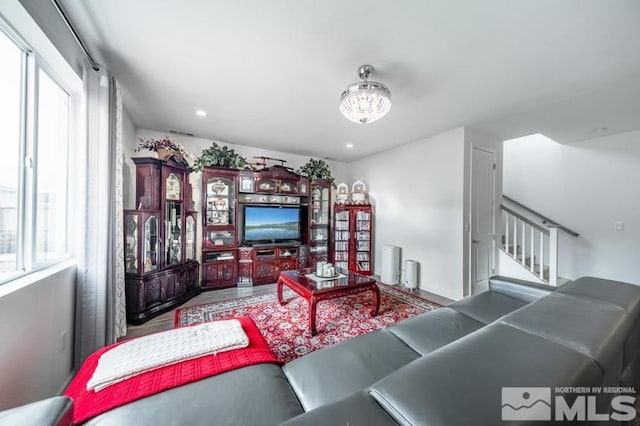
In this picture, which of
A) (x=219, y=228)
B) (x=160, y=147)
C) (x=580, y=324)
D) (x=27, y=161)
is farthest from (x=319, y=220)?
(x=580, y=324)

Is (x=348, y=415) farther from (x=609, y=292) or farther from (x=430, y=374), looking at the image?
(x=609, y=292)

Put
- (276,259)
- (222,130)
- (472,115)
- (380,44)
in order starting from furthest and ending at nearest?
(276,259) → (222,130) → (472,115) → (380,44)

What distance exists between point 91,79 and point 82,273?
1.52 meters

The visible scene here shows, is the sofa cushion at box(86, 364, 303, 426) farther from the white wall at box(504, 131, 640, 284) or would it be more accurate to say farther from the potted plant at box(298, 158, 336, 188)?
the white wall at box(504, 131, 640, 284)

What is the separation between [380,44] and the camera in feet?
5.59

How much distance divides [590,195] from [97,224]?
6.40m

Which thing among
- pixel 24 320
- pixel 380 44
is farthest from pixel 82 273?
pixel 380 44

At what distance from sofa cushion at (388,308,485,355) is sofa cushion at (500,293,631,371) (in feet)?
1.61

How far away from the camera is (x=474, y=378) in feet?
2.12

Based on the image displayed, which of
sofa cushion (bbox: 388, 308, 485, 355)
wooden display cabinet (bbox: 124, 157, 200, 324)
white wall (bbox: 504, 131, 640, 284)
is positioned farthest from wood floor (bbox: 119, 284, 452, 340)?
white wall (bbox: 504, 131, 640, 284)

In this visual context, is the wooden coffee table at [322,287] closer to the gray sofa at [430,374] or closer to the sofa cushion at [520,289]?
the gray sofa at [430,374]

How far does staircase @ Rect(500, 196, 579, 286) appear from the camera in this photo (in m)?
3.21

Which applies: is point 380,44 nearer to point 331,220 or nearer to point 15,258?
point 15,258

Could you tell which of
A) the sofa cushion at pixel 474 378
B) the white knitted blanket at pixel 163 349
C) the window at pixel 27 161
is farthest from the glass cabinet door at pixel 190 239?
the sofa cushion at pixel 474 378
